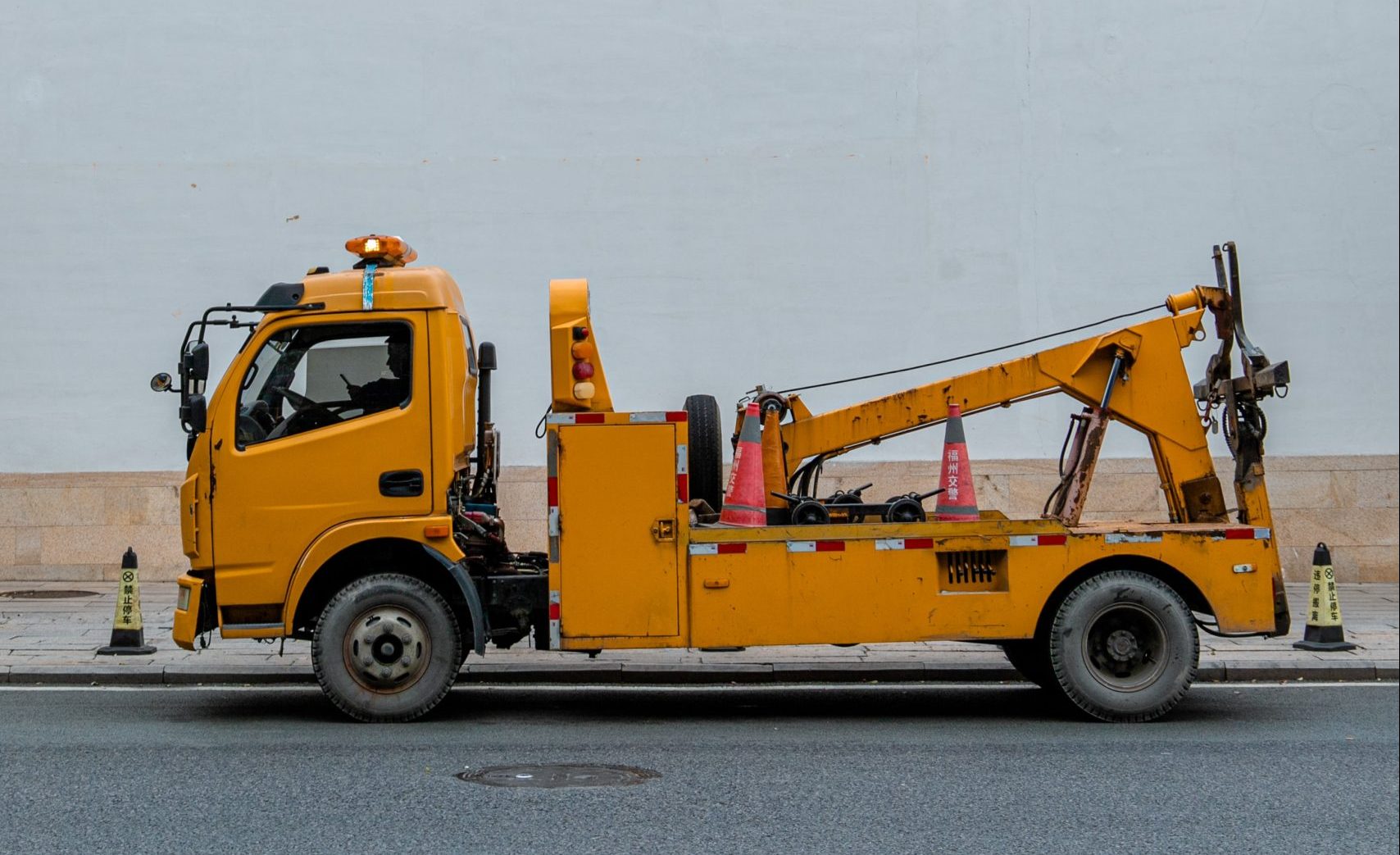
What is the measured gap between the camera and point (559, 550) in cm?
802

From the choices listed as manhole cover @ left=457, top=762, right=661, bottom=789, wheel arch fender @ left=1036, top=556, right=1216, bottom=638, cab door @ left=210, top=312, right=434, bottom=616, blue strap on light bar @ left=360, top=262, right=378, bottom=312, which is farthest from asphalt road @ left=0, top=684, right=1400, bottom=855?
blue strap on light bar @ left=360, top=262, right=378, bottom=312

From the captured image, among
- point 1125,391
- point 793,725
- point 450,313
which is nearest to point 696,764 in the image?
point 793,725

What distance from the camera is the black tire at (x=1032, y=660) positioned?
8836mm

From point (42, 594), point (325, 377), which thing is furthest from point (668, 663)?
point (42, 594)

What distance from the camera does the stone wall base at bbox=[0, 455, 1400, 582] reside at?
14.5 m

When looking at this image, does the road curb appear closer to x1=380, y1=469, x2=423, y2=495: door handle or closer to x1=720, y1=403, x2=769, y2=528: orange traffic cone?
x1=720, y1=403, x2=769, y2=528: orange traffic cone

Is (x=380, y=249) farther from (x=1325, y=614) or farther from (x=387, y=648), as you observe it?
(x=1325, y=614)

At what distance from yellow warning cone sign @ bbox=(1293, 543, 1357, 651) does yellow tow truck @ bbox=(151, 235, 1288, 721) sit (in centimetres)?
250

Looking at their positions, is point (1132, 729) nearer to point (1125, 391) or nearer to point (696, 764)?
point (1125, 391)

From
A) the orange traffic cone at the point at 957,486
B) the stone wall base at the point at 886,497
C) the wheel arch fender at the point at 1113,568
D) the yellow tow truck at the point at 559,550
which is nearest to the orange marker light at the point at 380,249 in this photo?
the yellow tow truck at the point at 559,550

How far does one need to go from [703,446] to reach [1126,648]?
3.00m

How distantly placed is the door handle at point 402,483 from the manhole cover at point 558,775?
188 cm

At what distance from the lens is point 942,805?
20.7 feet

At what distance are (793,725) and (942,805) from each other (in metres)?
2.08
